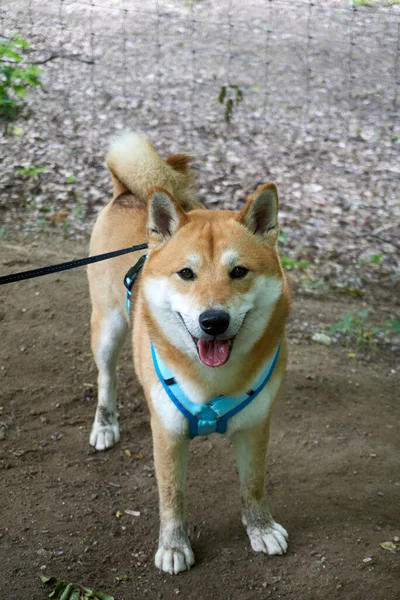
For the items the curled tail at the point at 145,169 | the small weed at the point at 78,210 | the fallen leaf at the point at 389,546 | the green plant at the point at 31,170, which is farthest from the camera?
the green plant at the point at 31,170

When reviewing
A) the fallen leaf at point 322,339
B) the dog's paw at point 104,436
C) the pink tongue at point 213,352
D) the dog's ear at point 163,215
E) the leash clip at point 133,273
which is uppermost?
the dog's ear at point 163,215

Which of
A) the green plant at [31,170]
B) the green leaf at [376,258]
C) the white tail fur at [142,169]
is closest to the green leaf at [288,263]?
the green leaf at [376,258]

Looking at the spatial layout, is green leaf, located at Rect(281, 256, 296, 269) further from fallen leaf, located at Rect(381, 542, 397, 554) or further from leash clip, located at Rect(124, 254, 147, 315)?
fallen leaf, located at Rect(381, 542, 397, 554)

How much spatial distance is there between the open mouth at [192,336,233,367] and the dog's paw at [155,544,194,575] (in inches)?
36.2

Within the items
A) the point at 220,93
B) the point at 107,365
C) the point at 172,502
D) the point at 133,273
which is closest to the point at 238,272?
the point at 133,273

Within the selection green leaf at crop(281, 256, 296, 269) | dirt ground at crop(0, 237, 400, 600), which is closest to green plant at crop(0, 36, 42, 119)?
dirt ground at crop(0, 237, 400, 600)

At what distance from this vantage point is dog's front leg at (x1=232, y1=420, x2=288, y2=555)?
2.64 metres

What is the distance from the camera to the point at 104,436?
11.2 ft

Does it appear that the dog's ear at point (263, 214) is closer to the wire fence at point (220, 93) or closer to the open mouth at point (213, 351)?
the open mouth at point (213, 351)

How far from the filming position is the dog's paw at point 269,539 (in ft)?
8.88

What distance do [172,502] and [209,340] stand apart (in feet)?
2.77

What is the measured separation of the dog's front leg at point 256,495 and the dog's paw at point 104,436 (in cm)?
91

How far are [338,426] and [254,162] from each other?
140 inches

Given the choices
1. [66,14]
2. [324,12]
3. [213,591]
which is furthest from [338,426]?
[324,12]
